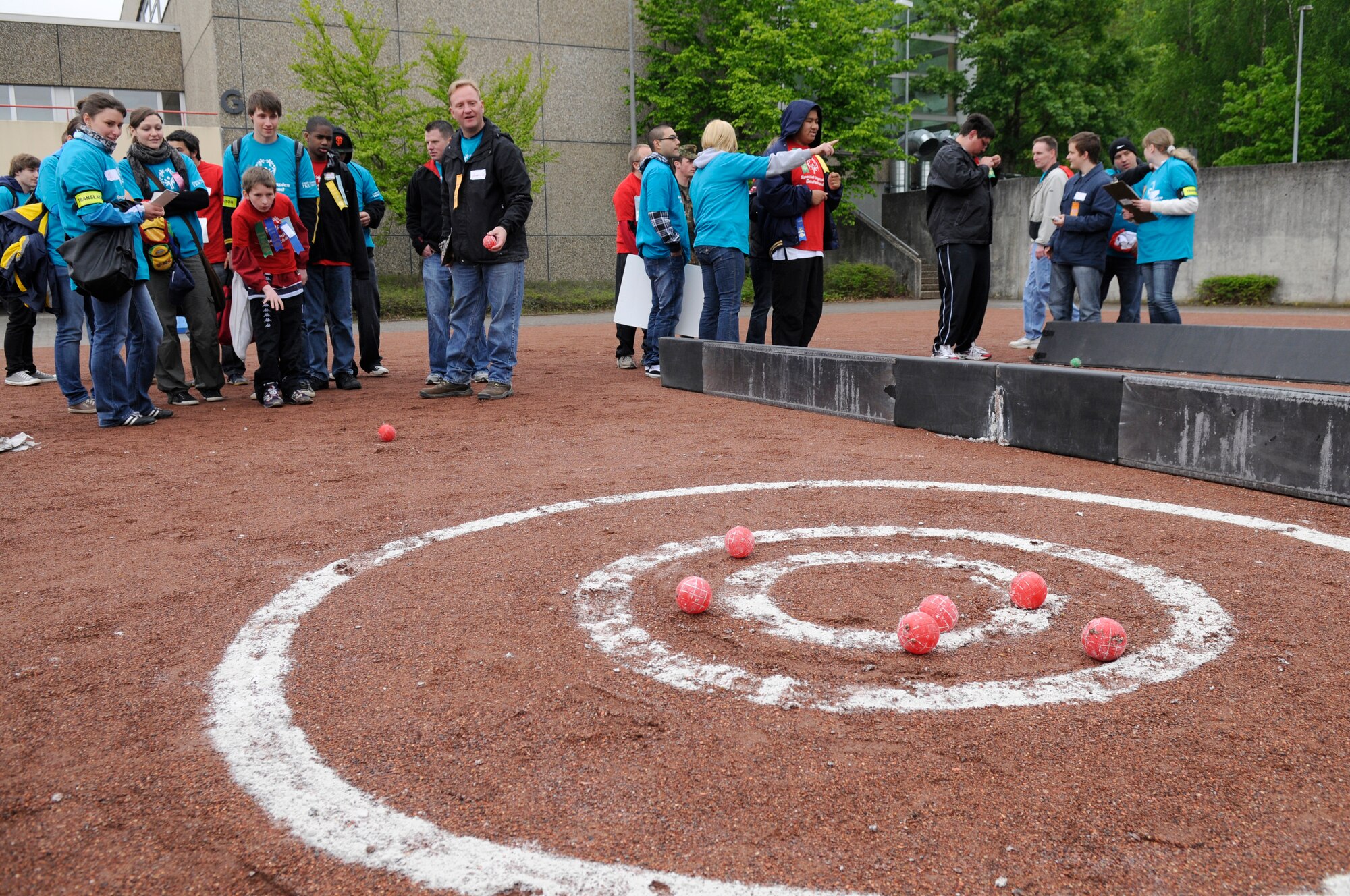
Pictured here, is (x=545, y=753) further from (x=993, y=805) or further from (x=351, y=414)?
(x=351, y=414)

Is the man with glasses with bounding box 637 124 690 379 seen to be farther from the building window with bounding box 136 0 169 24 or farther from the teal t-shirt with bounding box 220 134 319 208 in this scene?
the building window with bounding box 136 0 169 24

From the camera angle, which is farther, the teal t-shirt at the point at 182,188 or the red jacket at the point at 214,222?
the red jacket at the point at 214,222

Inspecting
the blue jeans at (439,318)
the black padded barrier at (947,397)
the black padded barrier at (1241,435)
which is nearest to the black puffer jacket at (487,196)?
the blue jeans at (439,318)

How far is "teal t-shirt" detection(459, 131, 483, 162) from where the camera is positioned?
8211 mm

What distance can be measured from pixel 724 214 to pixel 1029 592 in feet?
19.9

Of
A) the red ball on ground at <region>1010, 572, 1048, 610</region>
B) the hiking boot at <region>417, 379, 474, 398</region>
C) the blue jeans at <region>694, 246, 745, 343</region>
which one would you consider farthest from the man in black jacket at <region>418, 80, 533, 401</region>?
the red ball on ground at <region>1010, 572, 1048, 610</region>

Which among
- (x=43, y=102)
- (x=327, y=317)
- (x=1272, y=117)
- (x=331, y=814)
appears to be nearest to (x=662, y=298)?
(x=327, y=317)

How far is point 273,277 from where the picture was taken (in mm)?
8211

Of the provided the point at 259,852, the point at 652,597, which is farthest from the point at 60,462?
the point at 259,852

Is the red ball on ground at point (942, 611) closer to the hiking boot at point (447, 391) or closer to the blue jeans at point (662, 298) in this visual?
the hiking boot at point (447, 391)

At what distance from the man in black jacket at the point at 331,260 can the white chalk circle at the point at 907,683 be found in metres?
5.94

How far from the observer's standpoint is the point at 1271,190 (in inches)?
893

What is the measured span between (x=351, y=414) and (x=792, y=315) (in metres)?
3.69

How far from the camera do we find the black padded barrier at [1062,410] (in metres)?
5.65
